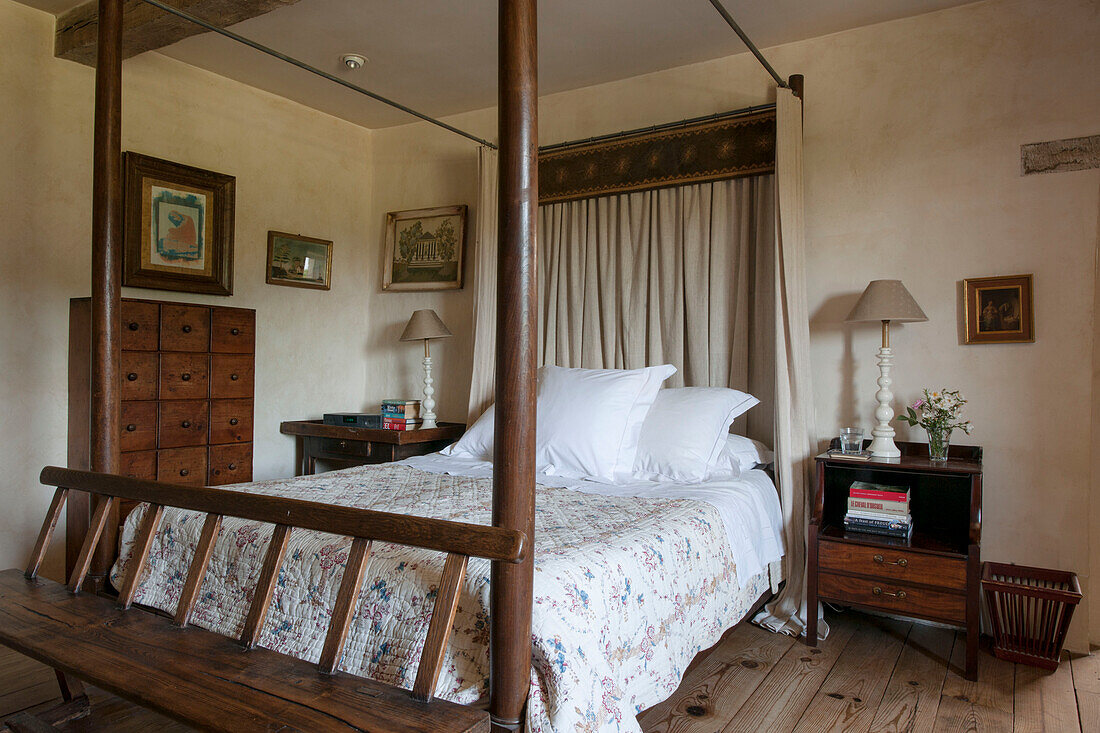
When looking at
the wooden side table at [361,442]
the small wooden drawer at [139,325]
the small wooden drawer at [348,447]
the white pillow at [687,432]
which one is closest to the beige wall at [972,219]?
the white pillow at [687,432]

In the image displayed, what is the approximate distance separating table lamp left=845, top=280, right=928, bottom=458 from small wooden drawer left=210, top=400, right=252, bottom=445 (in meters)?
3.20

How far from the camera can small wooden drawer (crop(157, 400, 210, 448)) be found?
3.61 meters

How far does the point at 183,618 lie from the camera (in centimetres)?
174

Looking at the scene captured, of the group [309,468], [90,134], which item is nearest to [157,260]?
[90,134]

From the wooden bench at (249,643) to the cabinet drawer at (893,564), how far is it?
188 cm

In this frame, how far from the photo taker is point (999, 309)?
2.92 meters

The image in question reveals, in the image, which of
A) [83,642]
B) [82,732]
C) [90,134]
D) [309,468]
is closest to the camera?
[83,642]

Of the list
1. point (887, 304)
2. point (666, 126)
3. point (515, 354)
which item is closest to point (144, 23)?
point (666, 126)

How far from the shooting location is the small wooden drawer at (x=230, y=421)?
12.7 ft

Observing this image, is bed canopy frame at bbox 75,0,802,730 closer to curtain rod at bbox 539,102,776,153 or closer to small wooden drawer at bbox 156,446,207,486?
curtain rod at bbox 539,102,776,153

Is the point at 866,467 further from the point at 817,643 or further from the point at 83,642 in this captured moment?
the point at 83,642

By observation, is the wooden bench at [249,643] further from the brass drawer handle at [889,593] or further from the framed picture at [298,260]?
the framed picture at [298,260]

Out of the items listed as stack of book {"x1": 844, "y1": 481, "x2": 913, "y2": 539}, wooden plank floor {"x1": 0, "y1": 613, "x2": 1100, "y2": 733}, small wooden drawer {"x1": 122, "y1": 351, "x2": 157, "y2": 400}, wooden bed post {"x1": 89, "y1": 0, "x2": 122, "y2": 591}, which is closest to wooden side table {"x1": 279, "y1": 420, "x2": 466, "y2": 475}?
small wooden drawer {"x1": 122, "y1": 351, "x2": 157, "y2": 400}

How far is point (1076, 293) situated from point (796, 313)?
40.8 inches
